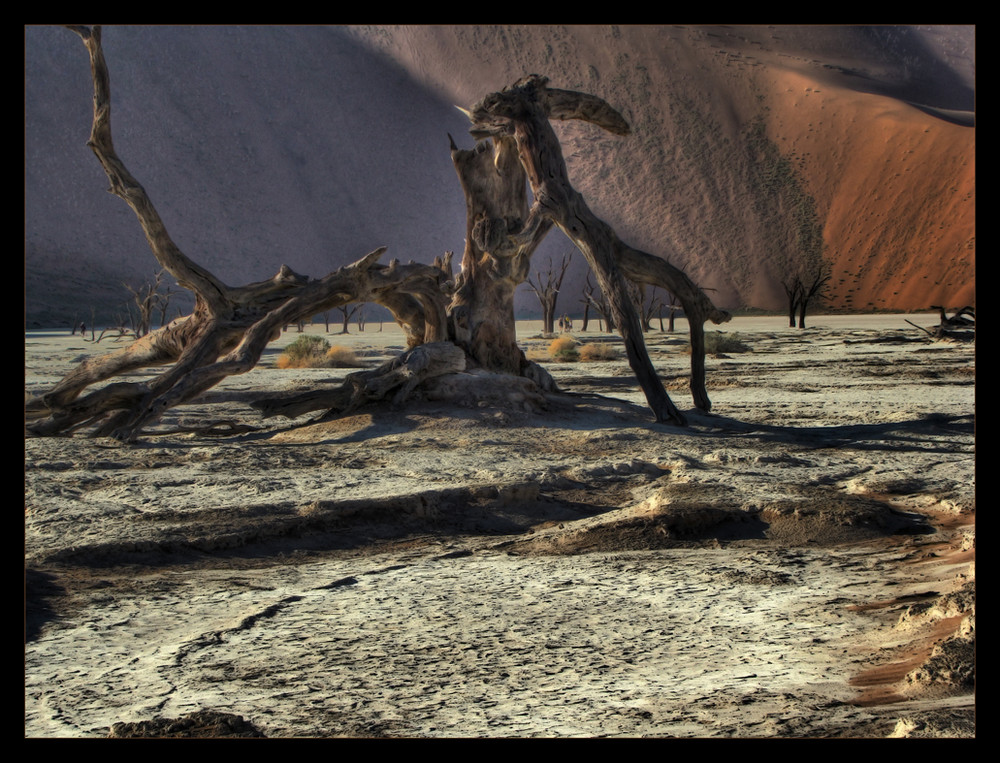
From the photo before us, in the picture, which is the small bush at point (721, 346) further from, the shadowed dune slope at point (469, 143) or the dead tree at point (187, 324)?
the shadowed dune slope at point (469, 143)

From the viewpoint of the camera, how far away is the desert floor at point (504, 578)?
326cm

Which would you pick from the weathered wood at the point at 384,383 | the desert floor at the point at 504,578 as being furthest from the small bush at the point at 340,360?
the weathered wood at the point at 384,383

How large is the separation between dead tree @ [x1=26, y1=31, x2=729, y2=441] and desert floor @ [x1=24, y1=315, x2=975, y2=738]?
1.35 feet

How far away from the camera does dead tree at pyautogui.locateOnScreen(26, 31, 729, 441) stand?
364 inches

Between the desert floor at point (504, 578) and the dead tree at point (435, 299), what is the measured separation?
41 centimetres

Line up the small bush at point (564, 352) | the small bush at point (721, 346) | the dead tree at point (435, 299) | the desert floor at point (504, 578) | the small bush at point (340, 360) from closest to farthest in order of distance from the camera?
the desert floor at point (504, 578) → the dead tree at point (435, 299) → the small bush at point (340, 360) → the small bush at point (564, 352) → the small bush at point (721, 346)

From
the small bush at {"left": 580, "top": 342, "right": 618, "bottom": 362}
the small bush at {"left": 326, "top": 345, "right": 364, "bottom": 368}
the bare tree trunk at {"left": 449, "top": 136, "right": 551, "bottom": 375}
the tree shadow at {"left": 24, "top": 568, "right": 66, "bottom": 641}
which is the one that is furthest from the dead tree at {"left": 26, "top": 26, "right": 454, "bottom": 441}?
the small bush at {"left": 580, "top": 342, "right": 618, "bottom": 362}

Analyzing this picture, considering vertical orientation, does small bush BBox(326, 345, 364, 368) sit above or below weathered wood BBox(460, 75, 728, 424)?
below

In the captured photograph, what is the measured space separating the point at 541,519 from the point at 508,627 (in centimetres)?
224

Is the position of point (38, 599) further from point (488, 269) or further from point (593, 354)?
point (593, 354)

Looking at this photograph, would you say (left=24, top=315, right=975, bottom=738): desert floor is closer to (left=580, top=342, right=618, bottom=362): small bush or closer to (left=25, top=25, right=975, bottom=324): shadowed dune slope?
(left=580, top=342, right=618, bottom=362): small bush
